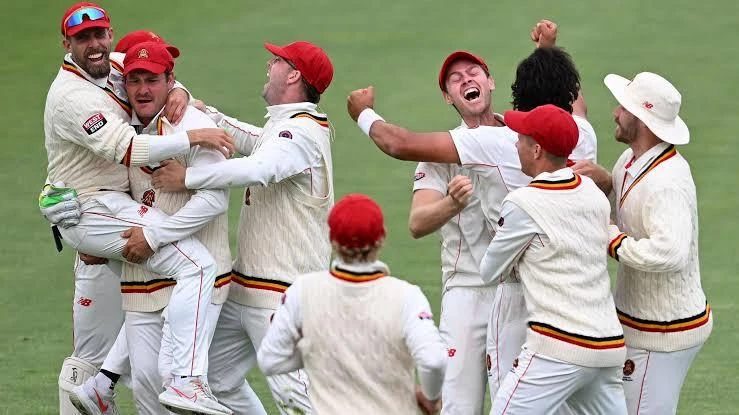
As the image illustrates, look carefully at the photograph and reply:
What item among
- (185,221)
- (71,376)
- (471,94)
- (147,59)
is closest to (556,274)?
(471,94)

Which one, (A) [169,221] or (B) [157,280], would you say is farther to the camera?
(B) [157,280]

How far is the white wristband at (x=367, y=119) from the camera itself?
7.56 meters

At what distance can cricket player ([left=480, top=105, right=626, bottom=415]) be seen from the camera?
6.77 meters

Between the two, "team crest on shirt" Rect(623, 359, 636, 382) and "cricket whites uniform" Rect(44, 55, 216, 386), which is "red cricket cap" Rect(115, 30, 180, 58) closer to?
"cricket whites uniform" Rect(44, 55, 216, 386)

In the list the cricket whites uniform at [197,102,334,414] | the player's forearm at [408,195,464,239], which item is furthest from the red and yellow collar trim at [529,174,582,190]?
the cricket whites uniform at [197,102,334,414]

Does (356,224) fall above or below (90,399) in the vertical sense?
above

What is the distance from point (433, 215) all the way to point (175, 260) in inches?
54.5

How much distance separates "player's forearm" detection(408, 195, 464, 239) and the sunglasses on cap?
2005mm

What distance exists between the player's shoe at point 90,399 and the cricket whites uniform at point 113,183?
0.82 metres

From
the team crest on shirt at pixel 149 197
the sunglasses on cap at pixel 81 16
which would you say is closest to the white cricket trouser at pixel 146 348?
the team crest on shirt at pixel 149 197

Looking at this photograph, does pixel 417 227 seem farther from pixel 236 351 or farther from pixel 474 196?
pixel 236 351

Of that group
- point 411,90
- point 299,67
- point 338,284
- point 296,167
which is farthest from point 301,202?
point 411,90

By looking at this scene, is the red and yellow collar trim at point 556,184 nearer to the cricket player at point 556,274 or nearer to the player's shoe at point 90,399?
the cricket player at point 556,274

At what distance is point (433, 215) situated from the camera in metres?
7.16
